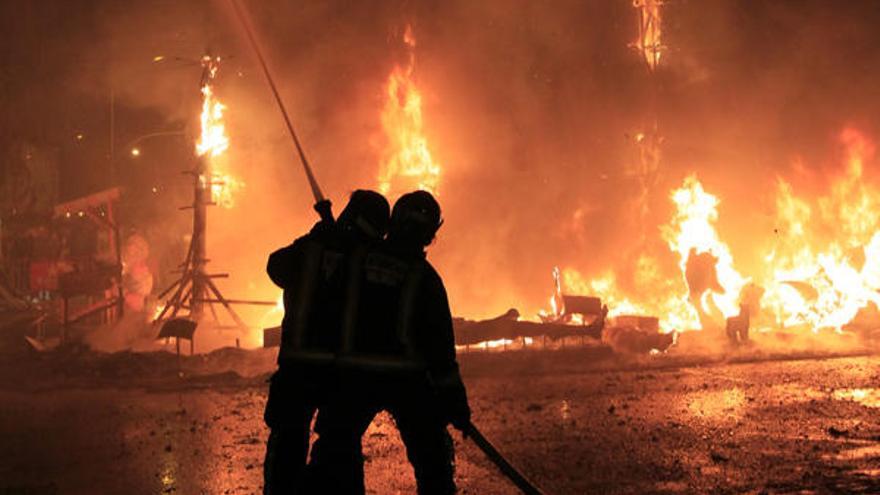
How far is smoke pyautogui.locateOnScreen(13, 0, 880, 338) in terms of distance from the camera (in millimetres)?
22719

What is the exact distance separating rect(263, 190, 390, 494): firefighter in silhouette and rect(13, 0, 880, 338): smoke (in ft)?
57.6

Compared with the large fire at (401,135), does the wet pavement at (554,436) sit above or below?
below

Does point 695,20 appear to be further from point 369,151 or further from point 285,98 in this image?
point 285,98

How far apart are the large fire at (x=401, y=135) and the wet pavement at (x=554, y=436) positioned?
11140 mm

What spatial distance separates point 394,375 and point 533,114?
20737mm

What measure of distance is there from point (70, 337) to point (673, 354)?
11577mm

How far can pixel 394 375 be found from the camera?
13.2ft

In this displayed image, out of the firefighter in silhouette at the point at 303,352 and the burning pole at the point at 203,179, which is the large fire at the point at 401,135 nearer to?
the burning pole at the point at 203,179

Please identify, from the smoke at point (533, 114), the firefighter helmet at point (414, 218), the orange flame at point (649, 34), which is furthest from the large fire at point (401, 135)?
the firefighter helmet at point (414, 218)

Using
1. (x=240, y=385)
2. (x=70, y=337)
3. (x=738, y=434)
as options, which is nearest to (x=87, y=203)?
(x=70, y=337)

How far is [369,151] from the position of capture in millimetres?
22281

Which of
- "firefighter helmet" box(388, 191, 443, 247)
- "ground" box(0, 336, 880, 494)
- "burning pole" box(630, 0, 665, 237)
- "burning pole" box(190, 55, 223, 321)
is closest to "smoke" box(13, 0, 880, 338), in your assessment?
"burning pole" box(630, 0, 665, 237)

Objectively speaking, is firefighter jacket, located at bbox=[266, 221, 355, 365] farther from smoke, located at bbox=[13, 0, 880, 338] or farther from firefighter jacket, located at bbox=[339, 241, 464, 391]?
smoke, located at bbox=[13, 0, 880, 338]

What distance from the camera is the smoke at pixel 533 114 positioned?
2272 centimetres
